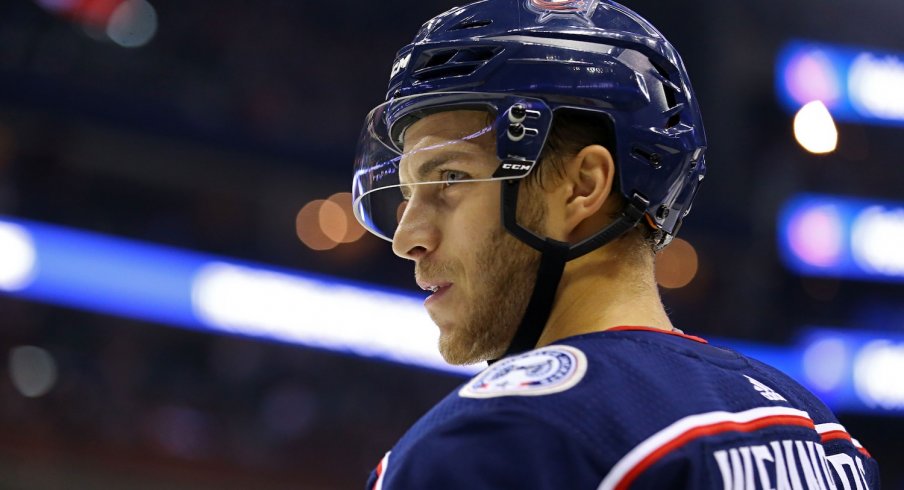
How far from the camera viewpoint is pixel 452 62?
154cm

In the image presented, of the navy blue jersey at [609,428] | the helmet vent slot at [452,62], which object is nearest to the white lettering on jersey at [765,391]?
the navy blue jersey at [609,428]

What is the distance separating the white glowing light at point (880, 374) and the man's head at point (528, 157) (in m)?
11.3

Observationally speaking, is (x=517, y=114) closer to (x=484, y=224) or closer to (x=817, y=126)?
(x=484, y=224)

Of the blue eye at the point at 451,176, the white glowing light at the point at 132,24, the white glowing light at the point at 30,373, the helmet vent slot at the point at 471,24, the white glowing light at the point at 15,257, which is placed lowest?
the blue eye at the point at 451,176

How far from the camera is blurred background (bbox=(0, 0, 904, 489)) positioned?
9.62 metres

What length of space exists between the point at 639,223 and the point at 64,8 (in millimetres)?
10357

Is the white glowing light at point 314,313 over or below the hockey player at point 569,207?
over

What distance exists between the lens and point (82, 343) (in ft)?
31.8

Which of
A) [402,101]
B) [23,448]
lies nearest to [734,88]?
[23,448]

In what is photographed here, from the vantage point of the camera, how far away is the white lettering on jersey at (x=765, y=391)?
50.4 inches

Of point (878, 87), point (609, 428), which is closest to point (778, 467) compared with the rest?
point (609, 428)

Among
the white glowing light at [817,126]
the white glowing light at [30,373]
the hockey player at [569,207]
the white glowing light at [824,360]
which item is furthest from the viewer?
the white glowing light at [824,360]

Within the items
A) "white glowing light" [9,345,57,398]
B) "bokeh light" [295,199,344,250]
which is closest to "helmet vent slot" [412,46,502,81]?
"white glowing light" [9,345,57,398]

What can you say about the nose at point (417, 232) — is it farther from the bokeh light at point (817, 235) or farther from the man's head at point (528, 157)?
the bokeh light at point (817, 235)
